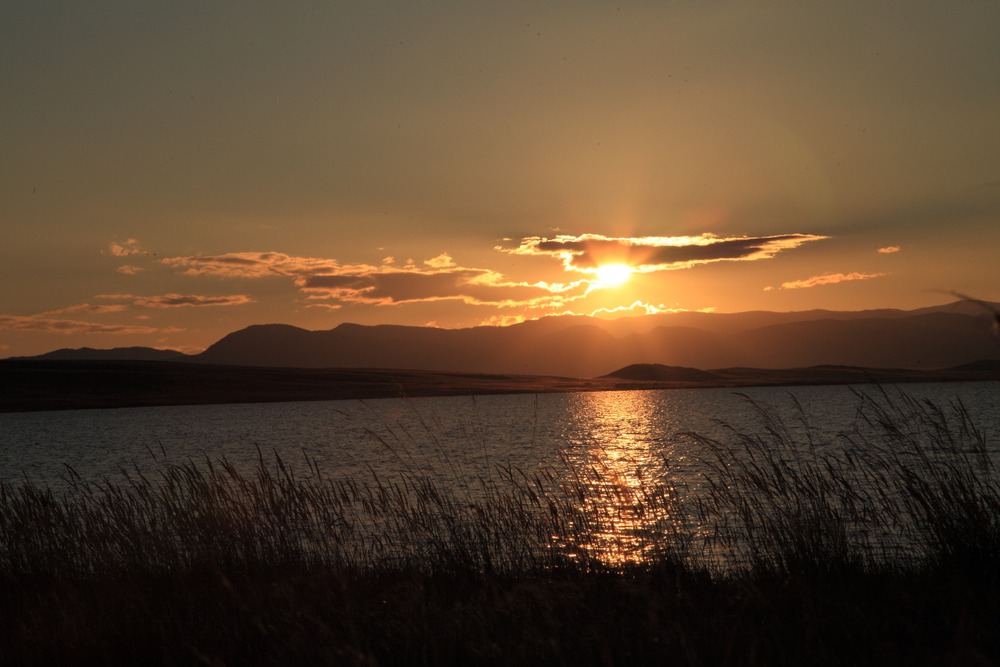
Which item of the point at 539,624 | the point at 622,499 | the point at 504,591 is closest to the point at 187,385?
the point at 622,499

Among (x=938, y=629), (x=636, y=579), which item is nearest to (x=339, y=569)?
(x=636, y=579)

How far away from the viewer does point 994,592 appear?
26.6 ft

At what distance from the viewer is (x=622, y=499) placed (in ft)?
46.6

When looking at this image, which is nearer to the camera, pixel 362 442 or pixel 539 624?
pixel 539 624

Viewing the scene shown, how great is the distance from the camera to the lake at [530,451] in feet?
44.5

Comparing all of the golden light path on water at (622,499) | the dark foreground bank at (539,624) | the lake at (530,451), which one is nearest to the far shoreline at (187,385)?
the lake at (530,451)

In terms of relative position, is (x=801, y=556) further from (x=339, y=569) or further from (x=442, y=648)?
(x=339, y=569)

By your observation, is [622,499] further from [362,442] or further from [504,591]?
[362,442]

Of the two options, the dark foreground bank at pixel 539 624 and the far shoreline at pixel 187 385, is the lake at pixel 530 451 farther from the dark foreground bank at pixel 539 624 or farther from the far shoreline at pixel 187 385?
the far shoreline at pixel 187 385

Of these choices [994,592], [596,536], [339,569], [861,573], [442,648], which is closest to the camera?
[442,648]

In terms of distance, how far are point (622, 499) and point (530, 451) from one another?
30.1m

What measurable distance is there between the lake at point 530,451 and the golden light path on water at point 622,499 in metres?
0.07

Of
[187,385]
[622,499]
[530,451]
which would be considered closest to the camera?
[622,499]

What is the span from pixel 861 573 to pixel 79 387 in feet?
507
